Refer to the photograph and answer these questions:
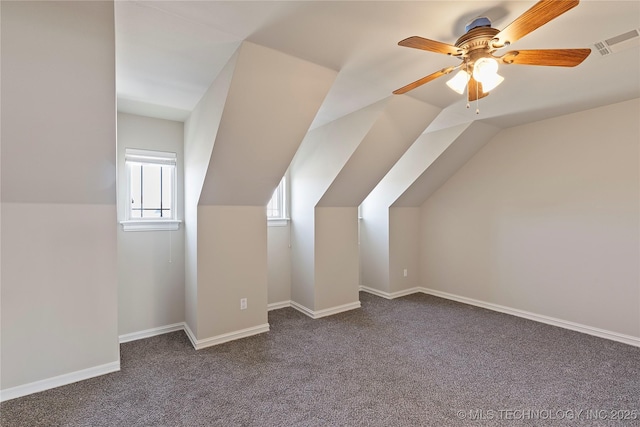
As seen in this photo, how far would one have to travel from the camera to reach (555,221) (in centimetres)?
360

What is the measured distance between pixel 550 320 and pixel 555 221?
46.0 inches

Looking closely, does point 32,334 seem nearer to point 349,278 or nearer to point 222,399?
point 222,399

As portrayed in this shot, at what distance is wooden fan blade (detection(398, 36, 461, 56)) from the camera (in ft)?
5.16

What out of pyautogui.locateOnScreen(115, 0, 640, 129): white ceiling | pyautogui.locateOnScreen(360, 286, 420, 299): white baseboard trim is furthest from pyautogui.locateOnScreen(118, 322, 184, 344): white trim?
pyautogui.locateOnScreen(360, 286, 420, 299): white baseboard trim

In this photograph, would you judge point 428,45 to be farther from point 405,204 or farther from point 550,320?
point 550,320

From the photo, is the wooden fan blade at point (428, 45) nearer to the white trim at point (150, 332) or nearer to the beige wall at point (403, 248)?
the beige wall at point (403, 248)

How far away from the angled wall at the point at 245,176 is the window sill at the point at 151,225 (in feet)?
2.19

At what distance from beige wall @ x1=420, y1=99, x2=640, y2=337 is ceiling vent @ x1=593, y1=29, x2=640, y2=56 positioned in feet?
4.60

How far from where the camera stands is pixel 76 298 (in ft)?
8.02

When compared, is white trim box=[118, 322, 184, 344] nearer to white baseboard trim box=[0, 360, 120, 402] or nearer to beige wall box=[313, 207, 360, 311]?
white baseboard trim box=[0, 360, 120, 402]

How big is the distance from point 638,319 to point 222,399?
13.0ft

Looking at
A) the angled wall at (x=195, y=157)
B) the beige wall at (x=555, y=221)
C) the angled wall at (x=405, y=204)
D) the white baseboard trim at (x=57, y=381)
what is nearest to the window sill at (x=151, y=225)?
the angled wall at (x=195, y=157)

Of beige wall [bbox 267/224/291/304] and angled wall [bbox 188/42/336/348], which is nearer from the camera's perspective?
angled wall [bbox 188/42/336/348]

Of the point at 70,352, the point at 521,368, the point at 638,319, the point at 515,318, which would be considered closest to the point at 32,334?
the point at 70,352
